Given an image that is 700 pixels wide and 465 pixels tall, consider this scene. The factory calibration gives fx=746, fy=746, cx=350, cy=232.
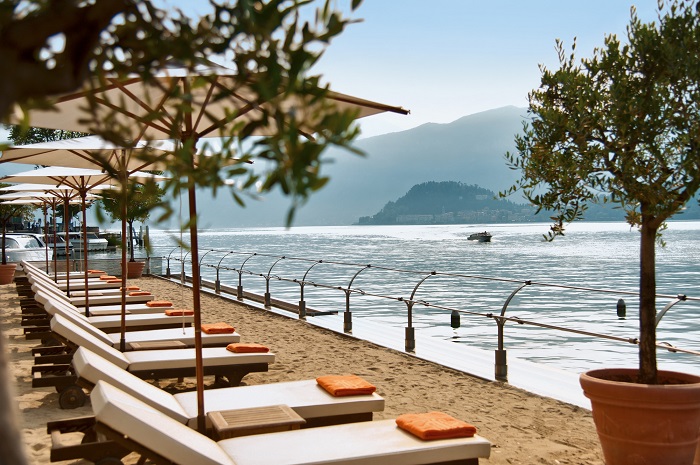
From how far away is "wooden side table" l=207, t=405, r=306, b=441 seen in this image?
466 cm

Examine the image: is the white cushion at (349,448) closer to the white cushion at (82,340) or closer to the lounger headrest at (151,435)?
the lounger headrest at (151,435)

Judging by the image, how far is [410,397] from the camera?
741 centimetres

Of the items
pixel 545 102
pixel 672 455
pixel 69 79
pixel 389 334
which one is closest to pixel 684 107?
pixel 545 102

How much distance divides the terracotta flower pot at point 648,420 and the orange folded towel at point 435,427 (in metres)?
0.89

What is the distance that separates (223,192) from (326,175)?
0.38 meters

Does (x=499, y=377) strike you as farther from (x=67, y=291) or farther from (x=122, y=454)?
(x=67, y=291)

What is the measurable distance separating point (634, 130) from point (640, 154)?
0.51 feet

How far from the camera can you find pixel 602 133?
4.85 metres

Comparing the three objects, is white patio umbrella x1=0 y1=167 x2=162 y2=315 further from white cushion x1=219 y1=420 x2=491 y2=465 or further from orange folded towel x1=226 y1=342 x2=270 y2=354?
white cushion x1=219 y1=420 x2=491 y2=465

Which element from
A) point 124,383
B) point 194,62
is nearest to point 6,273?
point 124,383

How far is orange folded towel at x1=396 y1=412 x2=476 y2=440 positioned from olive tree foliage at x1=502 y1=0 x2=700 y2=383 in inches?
52.2

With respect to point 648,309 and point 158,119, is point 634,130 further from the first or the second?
point 158,119

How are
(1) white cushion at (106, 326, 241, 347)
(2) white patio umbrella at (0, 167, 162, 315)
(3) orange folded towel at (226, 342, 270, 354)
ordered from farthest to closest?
(2) white patio umbrella at (0, 167, 162, 315), (1) white cushion at (106, 326, 241, 347), (3) orange folded towel at (226, 342, 270, 354)

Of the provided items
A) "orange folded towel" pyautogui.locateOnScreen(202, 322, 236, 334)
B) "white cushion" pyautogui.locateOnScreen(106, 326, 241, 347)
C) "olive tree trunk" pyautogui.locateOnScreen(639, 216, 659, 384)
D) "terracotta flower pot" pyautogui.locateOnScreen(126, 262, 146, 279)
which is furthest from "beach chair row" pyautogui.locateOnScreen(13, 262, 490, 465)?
"terracotta flower pot" pyautogui.locateOnScreen(126, 262, 146, 279)
